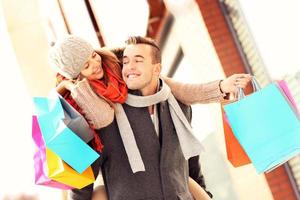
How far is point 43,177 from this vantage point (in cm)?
164

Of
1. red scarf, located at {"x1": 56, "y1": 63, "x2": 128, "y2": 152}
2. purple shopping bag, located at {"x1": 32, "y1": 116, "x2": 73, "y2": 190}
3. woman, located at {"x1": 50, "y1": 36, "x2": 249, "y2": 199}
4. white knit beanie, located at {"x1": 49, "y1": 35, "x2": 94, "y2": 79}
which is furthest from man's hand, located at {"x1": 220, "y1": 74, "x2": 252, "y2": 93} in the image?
purple shopping bag, located at {"x1": 32, "y1": 116, "x2": 73, "y2": 190}

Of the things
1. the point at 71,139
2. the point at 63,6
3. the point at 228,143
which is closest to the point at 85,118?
the point at 71,139

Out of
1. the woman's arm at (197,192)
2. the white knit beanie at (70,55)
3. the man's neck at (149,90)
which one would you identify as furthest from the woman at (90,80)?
the woman's arm at (197,192)

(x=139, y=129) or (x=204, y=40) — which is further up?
(x=204, y=40)

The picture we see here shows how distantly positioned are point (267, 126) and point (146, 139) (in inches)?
18.2

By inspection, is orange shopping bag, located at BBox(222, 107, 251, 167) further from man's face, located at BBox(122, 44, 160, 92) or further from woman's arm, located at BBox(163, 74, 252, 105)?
man's face, located at BBox(122, 44, 160, 92)

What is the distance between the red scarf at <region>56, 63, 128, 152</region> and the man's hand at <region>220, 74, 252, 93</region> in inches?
15.5

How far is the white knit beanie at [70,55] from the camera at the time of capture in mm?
1612

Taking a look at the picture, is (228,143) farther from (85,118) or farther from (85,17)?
(85,17)

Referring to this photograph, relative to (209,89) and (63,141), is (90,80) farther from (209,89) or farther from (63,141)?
(209,89)

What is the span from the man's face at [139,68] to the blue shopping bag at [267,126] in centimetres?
32

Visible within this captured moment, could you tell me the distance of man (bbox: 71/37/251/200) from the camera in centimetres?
171

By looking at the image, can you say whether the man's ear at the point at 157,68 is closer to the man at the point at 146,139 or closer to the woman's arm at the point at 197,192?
the man at the point at 146,139

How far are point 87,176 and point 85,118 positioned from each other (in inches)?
8.3
